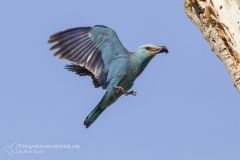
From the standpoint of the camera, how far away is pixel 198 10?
20.8 feet

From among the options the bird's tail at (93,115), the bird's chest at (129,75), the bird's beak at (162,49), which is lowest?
the bird's tail at (93,115)

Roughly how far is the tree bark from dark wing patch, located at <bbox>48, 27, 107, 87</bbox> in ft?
7.60

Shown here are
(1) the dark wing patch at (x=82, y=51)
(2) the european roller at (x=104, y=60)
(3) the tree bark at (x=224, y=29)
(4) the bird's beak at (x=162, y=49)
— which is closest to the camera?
(3) the tree bark at (x=224, y=29)

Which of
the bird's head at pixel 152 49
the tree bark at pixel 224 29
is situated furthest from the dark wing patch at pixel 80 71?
the tree bark at pixel 224 29

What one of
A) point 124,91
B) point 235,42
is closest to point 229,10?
point 235,42

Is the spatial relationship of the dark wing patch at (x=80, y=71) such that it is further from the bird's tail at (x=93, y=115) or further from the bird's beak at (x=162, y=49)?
the bird's beak at (x=162, y=49)

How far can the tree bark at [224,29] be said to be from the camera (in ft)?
19.5

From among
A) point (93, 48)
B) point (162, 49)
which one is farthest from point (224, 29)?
point (93, 48)

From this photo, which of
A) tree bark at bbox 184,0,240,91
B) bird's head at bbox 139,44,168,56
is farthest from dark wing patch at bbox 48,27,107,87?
tree bark at bbox 184,0,240,91

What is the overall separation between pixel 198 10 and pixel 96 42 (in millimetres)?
2391

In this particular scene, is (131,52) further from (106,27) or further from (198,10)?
(198,10)

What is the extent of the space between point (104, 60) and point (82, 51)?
1.08 ft

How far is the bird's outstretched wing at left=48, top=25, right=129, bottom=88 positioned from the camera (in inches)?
325

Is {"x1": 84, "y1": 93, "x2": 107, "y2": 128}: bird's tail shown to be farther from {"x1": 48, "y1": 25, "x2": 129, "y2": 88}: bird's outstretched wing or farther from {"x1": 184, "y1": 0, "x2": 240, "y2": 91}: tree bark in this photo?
{"x1": 184, "y1": 0, "x2": 240, "y2": 91}: tree bark
